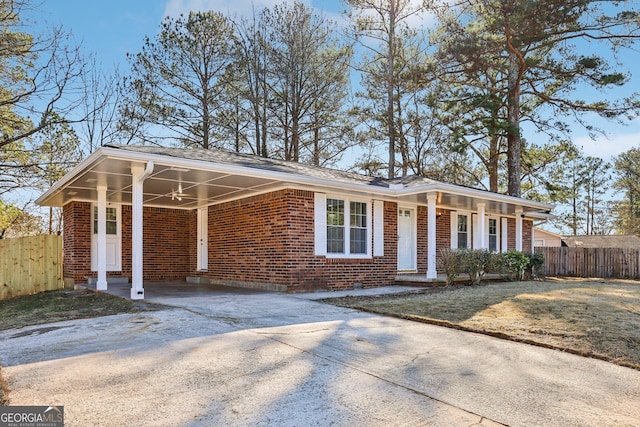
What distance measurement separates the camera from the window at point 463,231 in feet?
49.1

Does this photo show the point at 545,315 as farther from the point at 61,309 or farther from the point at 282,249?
the point at 61,309

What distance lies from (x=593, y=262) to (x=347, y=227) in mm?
11768

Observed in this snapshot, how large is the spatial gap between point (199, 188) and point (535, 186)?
2318cm

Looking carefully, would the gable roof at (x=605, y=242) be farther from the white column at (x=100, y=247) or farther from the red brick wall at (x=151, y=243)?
the white column at (x=100, y=247)

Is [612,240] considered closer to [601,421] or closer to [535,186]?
[535,186]

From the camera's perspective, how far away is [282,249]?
10297mm

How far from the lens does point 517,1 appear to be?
53.4 ft

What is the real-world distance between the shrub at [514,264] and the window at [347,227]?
14.0 feet

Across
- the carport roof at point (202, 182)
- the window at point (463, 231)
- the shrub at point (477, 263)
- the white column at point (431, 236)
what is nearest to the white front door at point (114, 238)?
the carport roof at point (202, 182)

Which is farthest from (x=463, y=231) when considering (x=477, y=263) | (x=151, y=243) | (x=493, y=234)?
(x=151, y=243)

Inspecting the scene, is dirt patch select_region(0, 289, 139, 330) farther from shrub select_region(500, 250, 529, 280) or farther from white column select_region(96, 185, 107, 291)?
shrub select_region(500, 250, 529, 280)

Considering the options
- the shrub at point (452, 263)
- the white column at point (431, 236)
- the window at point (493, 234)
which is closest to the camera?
the shrub at point (452, 263)

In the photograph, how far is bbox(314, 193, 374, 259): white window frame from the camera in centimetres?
1071

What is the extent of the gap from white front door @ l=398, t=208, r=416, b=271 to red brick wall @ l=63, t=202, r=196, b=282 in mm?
6374
